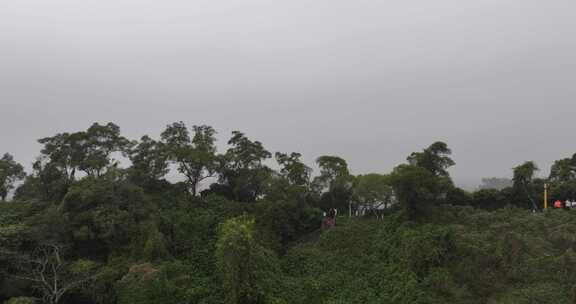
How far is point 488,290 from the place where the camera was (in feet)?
54.9

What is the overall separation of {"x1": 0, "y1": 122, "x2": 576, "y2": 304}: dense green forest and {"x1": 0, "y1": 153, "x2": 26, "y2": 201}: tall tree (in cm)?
14

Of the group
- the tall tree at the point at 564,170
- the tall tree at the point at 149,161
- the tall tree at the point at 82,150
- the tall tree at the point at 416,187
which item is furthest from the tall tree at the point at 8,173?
the tall tree at the point at 564,170

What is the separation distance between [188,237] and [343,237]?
12.7 metres

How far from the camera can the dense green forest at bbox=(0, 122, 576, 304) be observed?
56.4 feet

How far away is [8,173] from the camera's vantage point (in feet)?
97.9

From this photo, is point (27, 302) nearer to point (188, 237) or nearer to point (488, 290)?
point (188, 237)

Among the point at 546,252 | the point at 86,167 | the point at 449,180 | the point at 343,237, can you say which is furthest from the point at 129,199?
the point at 546,252

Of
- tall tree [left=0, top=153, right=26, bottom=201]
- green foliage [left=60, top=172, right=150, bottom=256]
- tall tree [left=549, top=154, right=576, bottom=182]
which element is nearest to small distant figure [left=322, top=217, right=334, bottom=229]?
green foliage [left=60, top=172, right=150, bottom=256]

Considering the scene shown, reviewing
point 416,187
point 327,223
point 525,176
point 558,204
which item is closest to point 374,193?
point 416,187

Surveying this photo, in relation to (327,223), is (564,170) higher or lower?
higher

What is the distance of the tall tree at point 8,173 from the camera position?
1161 inches

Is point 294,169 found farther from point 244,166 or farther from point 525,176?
point 525,176

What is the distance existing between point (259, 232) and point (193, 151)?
11.7m

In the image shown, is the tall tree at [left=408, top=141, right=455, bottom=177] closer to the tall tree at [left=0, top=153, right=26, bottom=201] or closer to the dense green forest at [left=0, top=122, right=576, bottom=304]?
the dense green forest at [left=0, top=122, right=576, bottom=304]
